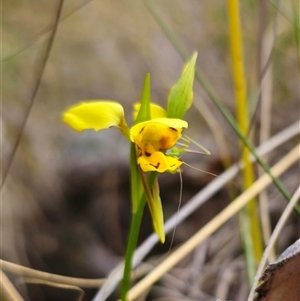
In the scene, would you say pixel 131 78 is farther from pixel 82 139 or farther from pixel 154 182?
pixel 154 182

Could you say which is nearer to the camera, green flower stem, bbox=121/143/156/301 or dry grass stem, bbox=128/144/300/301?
green flower stem, bbox=121/143/156/301

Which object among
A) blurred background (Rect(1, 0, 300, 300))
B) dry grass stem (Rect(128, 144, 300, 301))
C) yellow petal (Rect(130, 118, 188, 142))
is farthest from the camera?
blurred background (Rect(1, 0, 300, 300))

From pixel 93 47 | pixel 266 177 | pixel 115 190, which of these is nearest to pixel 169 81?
pixel 93 47

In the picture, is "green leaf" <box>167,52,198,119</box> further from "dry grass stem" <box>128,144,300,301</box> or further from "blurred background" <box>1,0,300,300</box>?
"blurred background" <box>1,0,300,300</box>

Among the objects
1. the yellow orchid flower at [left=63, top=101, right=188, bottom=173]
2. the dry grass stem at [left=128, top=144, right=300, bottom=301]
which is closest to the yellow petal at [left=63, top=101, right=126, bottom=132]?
the yellow orchid flower at [left=63, top=101, right=188, bottom=173]

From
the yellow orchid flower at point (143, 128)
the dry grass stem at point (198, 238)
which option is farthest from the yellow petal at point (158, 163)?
the dry grass stem at point (198, 238)

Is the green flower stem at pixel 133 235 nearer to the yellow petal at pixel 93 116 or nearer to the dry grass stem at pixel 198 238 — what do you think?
the yellow petal at pixel 93 116
